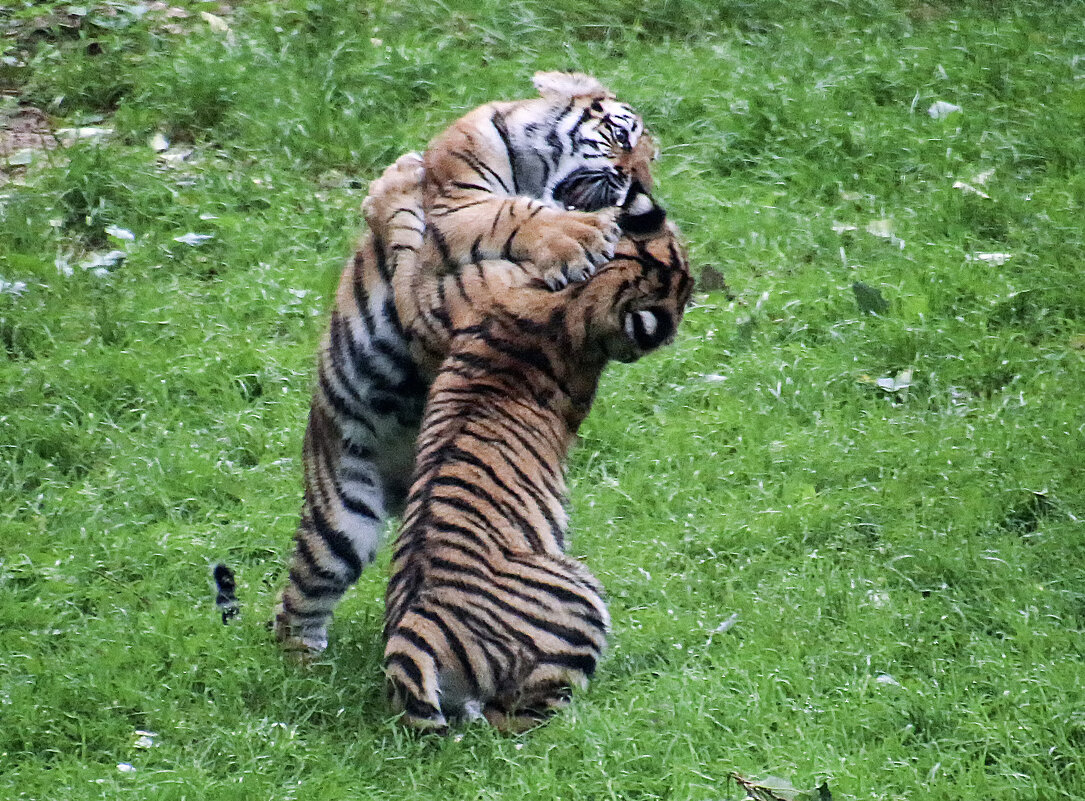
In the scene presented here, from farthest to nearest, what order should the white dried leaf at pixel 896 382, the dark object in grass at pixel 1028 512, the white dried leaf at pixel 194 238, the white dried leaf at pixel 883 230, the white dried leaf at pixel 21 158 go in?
the white dried leaf at pixel 21 158
the white dried leaf at pixel 194 238
the white dried leaf at pixel 883 230
the white dried leaf at pixel 896 382
the dark object in grass at pixel 1028 512

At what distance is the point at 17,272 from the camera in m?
6.27

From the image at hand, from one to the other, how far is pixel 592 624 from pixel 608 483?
1392 millimetres

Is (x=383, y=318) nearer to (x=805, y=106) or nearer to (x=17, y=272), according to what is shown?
(x=17, y=272)

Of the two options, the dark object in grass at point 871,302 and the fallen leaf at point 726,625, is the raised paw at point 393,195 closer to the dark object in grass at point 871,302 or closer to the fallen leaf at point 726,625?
the fallen leaf at point 726,625

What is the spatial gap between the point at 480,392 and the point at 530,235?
0.53 m

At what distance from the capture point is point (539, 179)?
4773 mm

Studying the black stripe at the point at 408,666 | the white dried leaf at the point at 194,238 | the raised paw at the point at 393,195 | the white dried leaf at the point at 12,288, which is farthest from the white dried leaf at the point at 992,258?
the white dried leaf at the point at 12,288

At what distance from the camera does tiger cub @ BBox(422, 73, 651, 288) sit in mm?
4117

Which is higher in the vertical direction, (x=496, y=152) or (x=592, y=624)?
(x=496, y=152)

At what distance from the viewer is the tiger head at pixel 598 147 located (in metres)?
4.79

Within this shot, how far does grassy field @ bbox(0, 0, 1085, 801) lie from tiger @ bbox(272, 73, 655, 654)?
257 millimetres

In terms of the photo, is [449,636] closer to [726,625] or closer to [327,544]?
[327,544]

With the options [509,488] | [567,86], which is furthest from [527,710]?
[567,86]

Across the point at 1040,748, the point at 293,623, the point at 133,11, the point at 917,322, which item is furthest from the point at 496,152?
the point at 133,11
